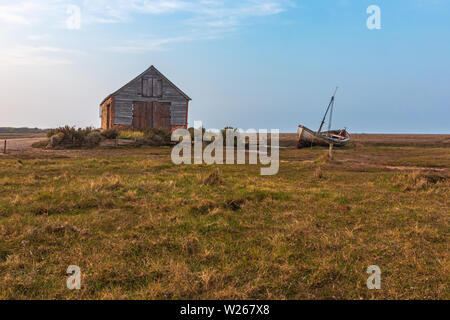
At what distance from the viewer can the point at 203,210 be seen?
7.12 meters

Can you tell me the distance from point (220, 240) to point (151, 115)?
27.5 metres

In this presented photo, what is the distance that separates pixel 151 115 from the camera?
31156 millimetres

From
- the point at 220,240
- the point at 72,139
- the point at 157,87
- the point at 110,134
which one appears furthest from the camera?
the point at 157,87

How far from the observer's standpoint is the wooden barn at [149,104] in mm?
30219

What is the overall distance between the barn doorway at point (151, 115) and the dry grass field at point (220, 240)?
71.0 feet

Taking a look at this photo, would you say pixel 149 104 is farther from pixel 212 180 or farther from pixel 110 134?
pixel 212 180

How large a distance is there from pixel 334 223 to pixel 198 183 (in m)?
5.13

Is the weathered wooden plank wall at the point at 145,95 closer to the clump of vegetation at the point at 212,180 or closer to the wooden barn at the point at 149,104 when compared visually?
the wooden barn at the point at 149,104

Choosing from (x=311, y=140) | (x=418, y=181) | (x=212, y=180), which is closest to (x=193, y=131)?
(x=311, y=140)

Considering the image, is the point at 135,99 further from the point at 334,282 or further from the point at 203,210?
the point at 334,282

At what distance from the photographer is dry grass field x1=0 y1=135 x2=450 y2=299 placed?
3781 millimetres

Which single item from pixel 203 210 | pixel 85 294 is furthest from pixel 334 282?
pixel 203 210
